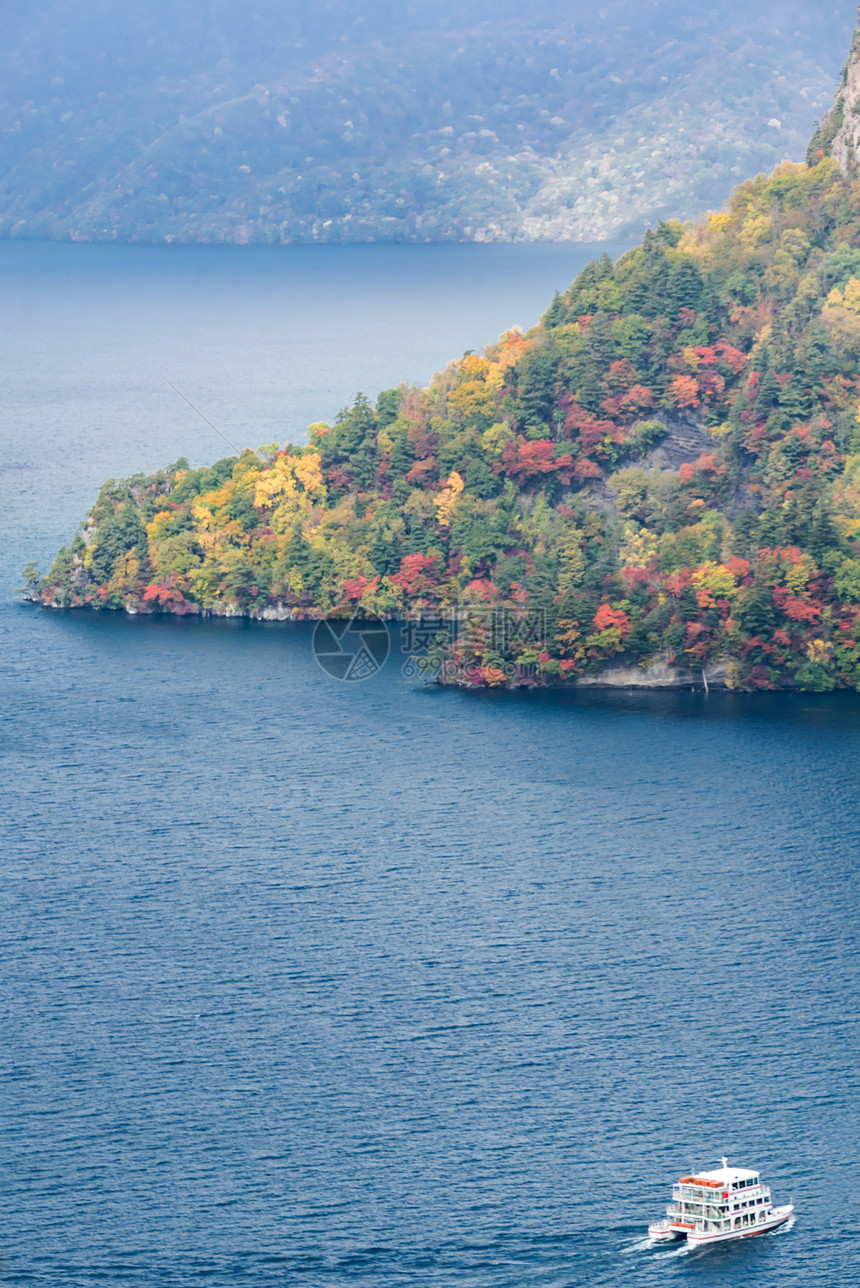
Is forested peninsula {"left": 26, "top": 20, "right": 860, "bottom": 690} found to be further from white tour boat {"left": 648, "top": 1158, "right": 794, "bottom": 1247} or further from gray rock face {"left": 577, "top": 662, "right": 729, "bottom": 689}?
white tour boat {"left": 648, "top": 1158, "right": 794, "bottom": 1247}

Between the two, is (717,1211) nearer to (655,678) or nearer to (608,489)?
(655,678)

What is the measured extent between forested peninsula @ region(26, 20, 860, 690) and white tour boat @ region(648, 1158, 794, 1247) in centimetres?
6285

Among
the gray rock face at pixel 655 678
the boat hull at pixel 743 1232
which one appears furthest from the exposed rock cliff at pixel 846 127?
the boat hull at pixel 743 1232

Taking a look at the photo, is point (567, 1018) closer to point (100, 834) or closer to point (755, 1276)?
point (755, 1276)

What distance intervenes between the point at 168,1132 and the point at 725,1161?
20329mm

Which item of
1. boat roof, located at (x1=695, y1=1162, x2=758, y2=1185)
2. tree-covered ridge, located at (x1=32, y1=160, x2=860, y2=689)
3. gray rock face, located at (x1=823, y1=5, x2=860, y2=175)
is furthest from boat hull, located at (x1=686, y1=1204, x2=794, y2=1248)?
gray rock face, located at (x1=823, y1=5, x2=860, y2=175)

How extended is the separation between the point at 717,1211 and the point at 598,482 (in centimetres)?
8714

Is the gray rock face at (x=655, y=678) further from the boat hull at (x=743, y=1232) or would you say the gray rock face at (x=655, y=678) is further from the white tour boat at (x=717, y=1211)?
the boat hull at (x=743, y=1232)

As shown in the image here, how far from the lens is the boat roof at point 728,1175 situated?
65.1 m

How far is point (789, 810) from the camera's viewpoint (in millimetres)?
101250

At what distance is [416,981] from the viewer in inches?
3270

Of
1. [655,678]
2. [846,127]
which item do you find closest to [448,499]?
[655,678]

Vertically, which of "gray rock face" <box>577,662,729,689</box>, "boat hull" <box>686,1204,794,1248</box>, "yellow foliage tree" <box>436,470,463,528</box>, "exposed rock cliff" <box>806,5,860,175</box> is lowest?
"boat hull" <box>686,1204,794,1248</box>

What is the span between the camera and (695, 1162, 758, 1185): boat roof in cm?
6506
